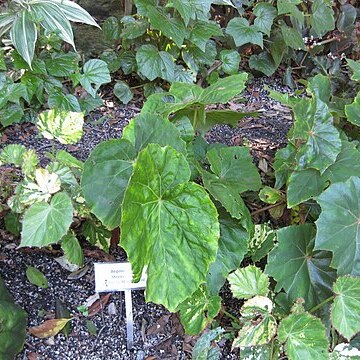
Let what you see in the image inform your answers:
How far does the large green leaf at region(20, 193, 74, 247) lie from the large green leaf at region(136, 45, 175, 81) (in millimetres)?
1145

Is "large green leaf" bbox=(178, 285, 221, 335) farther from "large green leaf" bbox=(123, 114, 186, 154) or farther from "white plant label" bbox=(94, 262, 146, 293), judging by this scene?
"large green leaf" bbox=(123, 114, 186, 154)

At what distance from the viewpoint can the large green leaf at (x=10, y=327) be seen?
4.98 feet

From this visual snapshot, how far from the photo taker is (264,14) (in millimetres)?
2752

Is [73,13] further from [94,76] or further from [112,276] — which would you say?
[112,276]

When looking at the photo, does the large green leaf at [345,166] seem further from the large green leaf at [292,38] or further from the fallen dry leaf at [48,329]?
the large green leaf at [292,38]

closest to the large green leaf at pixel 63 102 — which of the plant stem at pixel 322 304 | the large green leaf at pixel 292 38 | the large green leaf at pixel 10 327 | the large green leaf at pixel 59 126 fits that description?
the large green leaf at pixel 59 126

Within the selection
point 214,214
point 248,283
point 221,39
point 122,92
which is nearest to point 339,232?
point 248,283

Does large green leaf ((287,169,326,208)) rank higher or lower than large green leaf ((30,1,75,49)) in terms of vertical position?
lower

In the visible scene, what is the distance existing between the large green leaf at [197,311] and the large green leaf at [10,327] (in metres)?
0.47

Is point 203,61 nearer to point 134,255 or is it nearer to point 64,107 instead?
point 64,107

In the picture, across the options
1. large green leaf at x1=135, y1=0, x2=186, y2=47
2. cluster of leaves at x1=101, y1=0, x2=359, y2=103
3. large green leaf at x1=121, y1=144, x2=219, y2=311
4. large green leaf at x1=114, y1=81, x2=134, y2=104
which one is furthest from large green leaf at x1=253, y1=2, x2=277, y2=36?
large green leaf at x1=121, y1=144, x2=219, y2=311

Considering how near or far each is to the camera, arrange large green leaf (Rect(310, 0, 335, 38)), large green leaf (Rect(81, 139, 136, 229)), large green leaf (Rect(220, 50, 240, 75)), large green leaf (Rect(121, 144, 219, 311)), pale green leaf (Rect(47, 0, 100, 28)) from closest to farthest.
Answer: large green leaf (Rect(121, 144, 219, 311)) → large green leaf (Rect(81, 139, 136, 229)) → pale green leaf (Rect(47, 0, 100, 28)) → large green leaf (Rect(220, 50, 240, 75)) → large green leaf (Rect(310, 0, 335, 38))

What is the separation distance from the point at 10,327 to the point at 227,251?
2.22 feet

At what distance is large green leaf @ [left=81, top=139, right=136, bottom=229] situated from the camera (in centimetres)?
144
